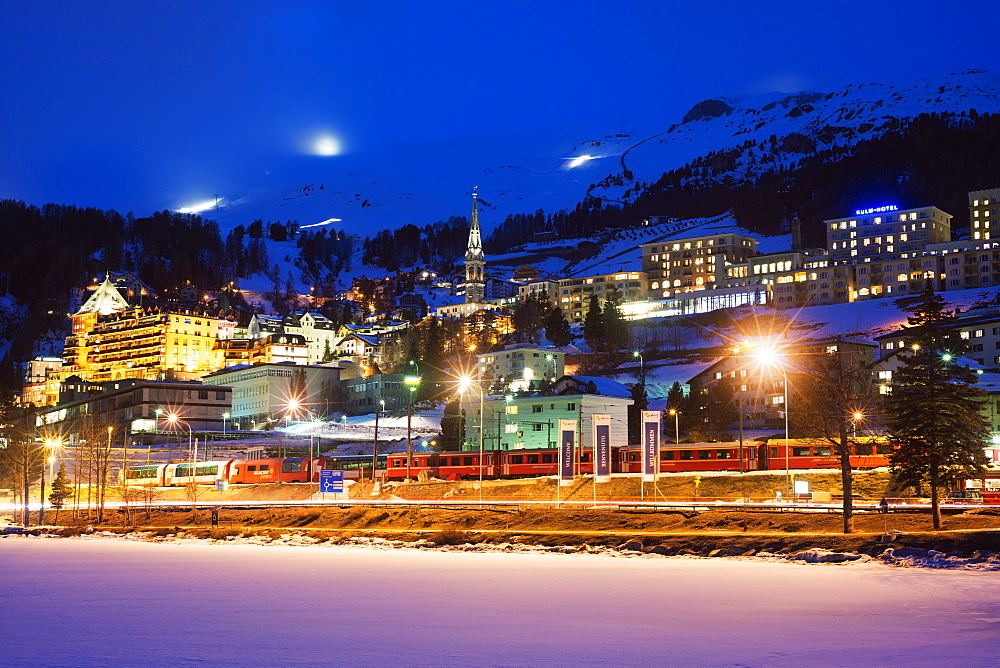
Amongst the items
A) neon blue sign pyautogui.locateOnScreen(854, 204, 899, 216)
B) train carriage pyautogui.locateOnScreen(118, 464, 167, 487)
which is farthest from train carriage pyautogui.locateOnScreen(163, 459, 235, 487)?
neon blue sign pyautogui.locateOnScreen(854, 204, 899, 216)

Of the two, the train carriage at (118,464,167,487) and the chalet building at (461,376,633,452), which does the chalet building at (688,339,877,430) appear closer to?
the chalet building at (461,376,633,452)

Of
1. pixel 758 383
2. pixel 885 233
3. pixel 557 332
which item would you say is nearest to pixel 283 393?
pixel 557 332

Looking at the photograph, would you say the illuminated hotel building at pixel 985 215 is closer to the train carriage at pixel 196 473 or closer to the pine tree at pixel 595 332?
the pine tree at pixel 595 332

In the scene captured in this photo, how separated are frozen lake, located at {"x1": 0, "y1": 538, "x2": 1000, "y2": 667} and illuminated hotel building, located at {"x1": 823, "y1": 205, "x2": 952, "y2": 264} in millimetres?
143003

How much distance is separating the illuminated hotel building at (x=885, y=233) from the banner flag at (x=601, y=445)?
397 feet

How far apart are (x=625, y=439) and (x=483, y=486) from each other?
32.3 metres

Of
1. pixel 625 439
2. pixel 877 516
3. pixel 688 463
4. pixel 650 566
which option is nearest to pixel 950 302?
pixel 625 439

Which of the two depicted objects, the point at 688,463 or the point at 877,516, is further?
the point at 688,463

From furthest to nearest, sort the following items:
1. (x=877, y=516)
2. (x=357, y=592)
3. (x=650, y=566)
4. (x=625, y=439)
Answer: (x=625, y=439)
(x=877, y=516)
(x=650, y=566)
(x=357, y=592)

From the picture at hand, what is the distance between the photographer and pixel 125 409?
134 metres

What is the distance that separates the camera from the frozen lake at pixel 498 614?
48.6ft

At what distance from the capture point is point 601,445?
50.2 meters

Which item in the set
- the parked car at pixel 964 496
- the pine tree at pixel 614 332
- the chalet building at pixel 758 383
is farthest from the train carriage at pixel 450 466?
the pine tree at pixel 614 332

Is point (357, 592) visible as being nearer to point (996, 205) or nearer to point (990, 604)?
point (990, 604)
